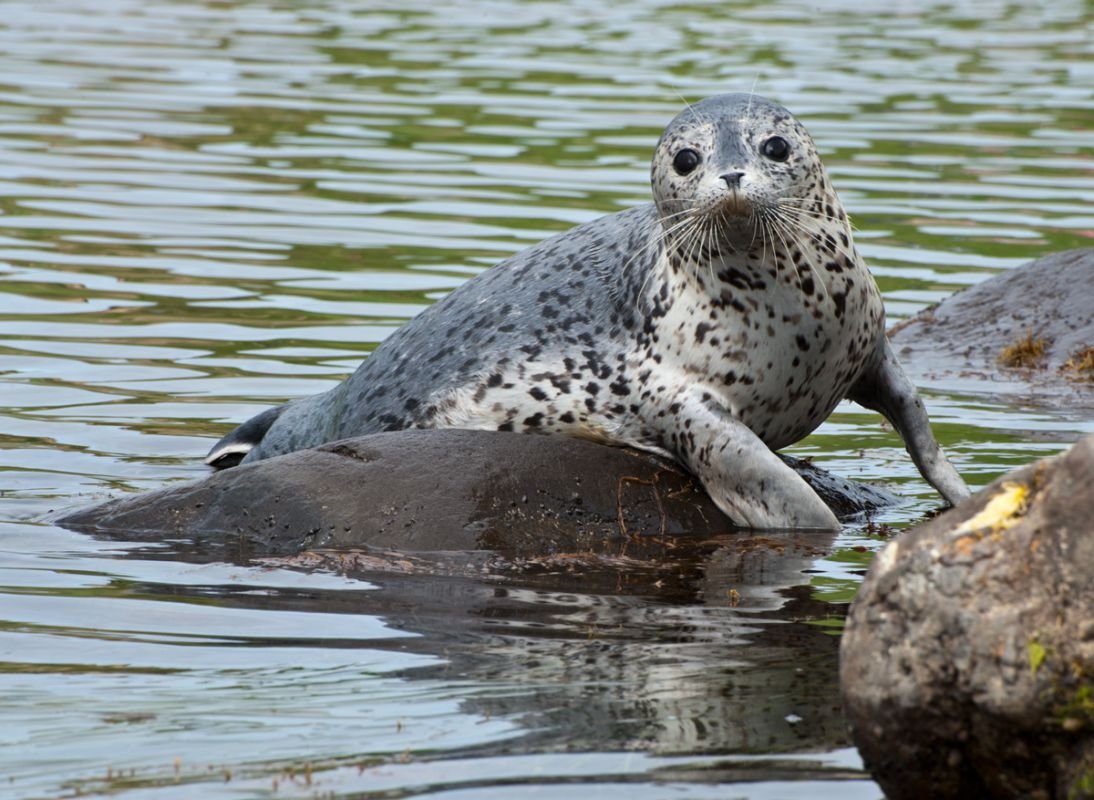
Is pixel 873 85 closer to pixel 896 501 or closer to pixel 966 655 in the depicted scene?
pixel 896 501

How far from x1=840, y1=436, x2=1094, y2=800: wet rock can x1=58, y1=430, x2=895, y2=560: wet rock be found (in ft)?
8.80


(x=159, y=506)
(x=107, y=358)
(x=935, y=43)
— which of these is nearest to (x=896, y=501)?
(x=159, y=506)

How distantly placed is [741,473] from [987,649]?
3019 millimetres

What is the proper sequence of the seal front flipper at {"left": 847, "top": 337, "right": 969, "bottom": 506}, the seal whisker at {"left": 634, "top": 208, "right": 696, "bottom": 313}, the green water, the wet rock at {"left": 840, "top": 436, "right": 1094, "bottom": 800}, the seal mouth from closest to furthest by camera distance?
the wet rock at {"left": 840, "top": 436, "right": 1094, "bottom": 800}
the green water
the seal mouth
the seal whisker at {"left": 634, "top": 208, "right": 696, "bottom": 313}
the seal front flipper at {"left": 847, "top": 337, "right": 969, "bottom": 506}

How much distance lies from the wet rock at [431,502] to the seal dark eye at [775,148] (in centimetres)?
107

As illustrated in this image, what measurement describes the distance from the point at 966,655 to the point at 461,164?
12208 mm

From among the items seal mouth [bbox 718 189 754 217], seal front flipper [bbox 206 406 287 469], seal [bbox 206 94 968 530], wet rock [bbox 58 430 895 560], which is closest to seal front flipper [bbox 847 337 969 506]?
seal [bbox 206 94 968 530]

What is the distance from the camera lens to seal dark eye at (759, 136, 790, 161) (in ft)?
22.2

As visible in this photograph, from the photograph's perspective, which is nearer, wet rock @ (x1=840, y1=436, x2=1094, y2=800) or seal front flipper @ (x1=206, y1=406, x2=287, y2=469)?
wet rock @ (x1=840, y1=436, x2=1094, y2=800)

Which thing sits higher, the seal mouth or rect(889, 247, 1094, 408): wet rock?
the seal mouth

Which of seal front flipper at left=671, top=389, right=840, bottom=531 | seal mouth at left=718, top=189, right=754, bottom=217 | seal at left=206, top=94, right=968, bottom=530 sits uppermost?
Answer: seal mouth at left=718, top=189, right=754, bottom=217

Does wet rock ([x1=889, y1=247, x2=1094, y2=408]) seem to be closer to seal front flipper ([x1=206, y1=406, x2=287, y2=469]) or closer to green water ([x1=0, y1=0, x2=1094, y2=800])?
green water ([x1=0, y1=0, x2=1094, y2=800])

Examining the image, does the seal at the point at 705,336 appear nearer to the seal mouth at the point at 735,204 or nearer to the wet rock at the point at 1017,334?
the seal mouth at the point at 735,204

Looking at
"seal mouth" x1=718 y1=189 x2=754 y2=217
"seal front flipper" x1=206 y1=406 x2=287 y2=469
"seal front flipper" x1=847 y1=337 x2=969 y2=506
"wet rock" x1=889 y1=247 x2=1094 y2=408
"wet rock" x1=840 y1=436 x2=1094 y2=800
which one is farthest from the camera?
"wet rock" x1=889 y1=247 x2=1094 y2=408
